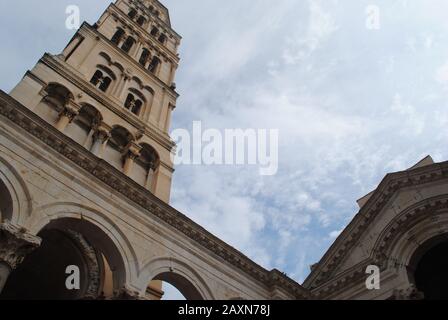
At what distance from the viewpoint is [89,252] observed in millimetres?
15500

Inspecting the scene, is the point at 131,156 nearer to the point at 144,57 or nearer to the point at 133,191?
the point at 133,191

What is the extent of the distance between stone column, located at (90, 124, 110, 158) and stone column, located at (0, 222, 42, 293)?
9.49m

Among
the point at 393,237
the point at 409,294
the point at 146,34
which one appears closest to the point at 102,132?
the point at 393,237

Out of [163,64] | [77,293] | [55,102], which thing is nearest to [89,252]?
[77,293]

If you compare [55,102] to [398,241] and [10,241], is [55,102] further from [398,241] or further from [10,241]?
[398,241]

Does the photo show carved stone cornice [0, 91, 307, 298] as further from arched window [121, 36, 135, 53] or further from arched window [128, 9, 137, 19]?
arched window [128, 9, 137, 19]

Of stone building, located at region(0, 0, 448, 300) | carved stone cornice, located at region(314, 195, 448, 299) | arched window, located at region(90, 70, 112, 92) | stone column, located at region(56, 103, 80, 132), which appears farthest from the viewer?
arched window, located at region(90, 70, 112, 92)

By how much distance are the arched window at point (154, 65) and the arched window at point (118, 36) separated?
309 centimetres

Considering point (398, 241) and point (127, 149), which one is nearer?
point (398, 241)

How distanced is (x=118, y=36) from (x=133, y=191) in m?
20.8

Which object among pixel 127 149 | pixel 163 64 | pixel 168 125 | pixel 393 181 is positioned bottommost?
pixel 393 181

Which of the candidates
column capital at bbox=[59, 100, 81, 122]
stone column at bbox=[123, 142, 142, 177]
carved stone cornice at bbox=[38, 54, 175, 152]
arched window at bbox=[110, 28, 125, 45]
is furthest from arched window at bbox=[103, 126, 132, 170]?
arched window at bbox=[110, 28, 125, 45]

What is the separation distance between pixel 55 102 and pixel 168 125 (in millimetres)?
8209

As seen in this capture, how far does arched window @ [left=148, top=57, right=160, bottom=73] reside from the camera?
3109 cm
